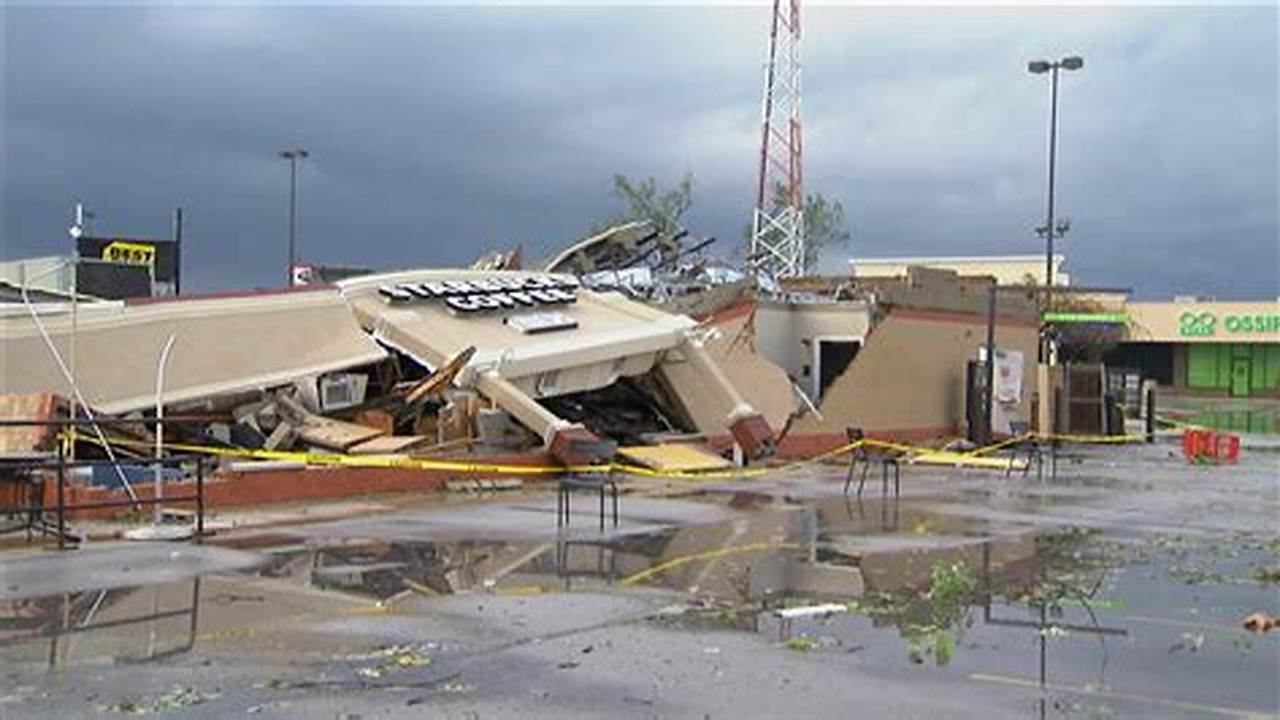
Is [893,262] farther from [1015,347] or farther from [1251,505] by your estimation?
[1251,505]

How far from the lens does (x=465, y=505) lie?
62.0 feet

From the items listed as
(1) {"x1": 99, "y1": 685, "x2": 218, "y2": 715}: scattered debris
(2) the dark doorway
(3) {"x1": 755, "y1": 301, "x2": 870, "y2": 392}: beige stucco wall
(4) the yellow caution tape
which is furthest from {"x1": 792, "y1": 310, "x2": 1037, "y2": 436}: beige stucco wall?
(1) {"x1": 99, "y1": 685, "x2": 218, "y2": 715}: scattered debris

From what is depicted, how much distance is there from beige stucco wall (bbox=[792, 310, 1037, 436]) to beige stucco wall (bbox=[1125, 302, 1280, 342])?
4596 cm

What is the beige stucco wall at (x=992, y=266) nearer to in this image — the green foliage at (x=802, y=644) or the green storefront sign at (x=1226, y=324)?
the green storefront sign at (x=1226, y=324)

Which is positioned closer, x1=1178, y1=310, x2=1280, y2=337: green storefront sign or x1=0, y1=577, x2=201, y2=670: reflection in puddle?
x1=0, y1=577, x2=201, y2=670: reflection in puddle

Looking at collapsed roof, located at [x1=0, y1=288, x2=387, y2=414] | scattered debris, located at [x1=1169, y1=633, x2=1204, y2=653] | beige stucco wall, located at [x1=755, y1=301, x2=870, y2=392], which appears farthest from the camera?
beige stucco wall, located at [x1=755, y1=301, x2=870, y2=392]

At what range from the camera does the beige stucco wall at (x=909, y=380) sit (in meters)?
32.4

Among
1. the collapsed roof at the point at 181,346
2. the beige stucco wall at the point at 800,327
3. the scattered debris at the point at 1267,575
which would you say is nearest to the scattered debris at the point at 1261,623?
the scattered debris at the point at 1267,575

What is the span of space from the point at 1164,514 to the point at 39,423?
47.3 feet

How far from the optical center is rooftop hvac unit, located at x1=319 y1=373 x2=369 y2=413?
23.4 meters

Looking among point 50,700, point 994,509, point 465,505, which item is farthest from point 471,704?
point 994,509

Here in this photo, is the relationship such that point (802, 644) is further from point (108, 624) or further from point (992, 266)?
point (992, 266)

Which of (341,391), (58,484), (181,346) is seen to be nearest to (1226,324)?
(341,391)

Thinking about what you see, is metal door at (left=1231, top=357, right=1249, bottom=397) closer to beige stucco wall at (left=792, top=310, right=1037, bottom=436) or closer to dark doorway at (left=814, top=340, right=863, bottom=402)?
beige stucco wall at (left=792, top=310, right=1037, bottom=436)
